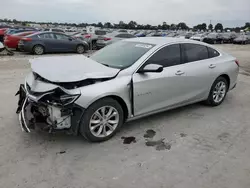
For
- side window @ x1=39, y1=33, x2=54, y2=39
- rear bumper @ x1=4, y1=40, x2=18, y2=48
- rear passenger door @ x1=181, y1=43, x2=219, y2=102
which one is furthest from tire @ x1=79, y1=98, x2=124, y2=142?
rear bumper @ x1=4, y1=40, x2=18, y2=48

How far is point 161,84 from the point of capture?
4.26 m

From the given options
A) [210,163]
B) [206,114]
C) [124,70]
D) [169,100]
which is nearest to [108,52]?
[124,70]

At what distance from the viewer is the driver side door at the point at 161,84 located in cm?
402

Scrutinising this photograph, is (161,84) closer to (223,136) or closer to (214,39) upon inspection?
(223,136)

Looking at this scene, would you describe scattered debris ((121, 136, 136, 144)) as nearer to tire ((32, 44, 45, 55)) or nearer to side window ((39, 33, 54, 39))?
tire ((32, 44, 45, 55))

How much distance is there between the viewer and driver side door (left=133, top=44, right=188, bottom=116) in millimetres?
4020

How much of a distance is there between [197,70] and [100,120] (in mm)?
2256

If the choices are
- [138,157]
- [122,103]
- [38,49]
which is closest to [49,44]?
[38,49]

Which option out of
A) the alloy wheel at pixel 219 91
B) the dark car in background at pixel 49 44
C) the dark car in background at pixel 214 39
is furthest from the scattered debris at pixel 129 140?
the dark car in background at pixel 214 39

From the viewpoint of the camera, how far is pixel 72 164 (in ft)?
10.7

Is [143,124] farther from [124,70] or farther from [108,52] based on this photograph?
[108,52]

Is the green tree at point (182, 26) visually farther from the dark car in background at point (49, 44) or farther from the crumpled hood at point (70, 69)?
the crumpled hood at point (70, 69)

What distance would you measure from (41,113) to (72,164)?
90 cm

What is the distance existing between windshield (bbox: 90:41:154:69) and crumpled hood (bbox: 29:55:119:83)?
22cm
